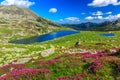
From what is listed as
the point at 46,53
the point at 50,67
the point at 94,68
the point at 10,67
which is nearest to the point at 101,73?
the point at 94,68

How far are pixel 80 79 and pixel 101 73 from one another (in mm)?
1760

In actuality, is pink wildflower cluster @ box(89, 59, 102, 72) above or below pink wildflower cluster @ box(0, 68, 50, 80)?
above

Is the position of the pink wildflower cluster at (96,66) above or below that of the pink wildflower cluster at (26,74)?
above

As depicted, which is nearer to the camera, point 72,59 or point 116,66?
point 116,66

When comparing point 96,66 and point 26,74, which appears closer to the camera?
point 96,66

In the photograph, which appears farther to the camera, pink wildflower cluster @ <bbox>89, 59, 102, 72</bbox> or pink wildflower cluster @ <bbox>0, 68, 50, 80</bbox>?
pink wildflower cluster @ <bbox>0, 68, 50, 80</bbox>

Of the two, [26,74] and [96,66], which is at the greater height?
[96,66]

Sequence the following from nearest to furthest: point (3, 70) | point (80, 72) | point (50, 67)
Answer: point (80, 72)
point (50, 67)
point (3, 70)

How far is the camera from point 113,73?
16.6 m

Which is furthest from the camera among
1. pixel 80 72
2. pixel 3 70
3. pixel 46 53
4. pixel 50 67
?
pixel 46 53

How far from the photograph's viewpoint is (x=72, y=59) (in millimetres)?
20578

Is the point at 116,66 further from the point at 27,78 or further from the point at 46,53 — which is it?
the point at 46,53

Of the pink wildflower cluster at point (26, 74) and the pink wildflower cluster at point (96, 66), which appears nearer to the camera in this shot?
the pink wildflower cluster at point (96, 66)

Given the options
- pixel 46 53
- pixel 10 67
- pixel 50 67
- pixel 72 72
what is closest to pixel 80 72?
pixel 72 72
